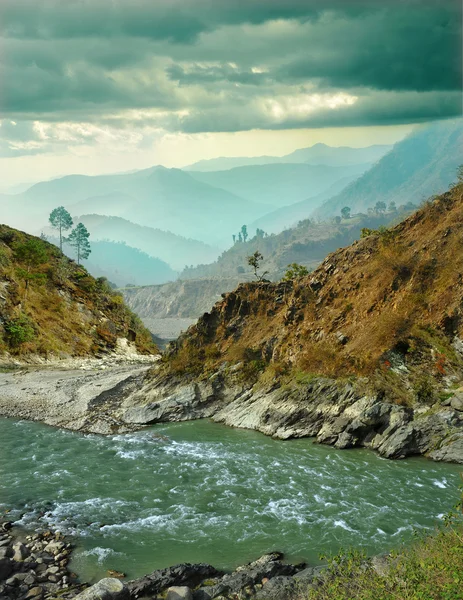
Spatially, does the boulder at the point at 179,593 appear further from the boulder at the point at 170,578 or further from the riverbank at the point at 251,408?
the riverbank at the point at 251,408

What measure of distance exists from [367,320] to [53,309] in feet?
196

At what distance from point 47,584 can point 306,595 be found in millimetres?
9983

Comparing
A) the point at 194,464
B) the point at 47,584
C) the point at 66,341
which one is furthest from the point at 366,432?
the point at 66,341

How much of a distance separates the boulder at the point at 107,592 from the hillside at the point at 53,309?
59.0 metres

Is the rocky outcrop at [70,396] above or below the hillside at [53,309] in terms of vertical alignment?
below

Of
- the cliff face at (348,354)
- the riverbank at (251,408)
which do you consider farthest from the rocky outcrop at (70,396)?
the cliff face at (348,354)

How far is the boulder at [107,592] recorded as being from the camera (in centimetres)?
1741

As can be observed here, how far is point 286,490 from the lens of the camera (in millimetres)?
29047

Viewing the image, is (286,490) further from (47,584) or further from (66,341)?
(66,341)

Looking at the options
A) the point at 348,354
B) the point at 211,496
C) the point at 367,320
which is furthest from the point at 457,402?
the point at 211,496

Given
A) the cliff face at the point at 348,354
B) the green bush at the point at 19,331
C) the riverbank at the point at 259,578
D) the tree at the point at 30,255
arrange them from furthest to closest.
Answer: the tree at the point at 30,255, the green bush at the point at 19,331, the cliff face at the point at 348,354, the riverbank at the point at 259,578

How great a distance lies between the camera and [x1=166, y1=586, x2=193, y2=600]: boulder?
58.1ft

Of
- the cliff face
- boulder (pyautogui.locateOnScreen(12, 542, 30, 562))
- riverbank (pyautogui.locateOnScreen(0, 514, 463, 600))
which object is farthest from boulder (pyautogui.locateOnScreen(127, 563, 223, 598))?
the cliff face

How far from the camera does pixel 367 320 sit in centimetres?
4459
